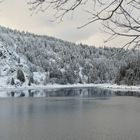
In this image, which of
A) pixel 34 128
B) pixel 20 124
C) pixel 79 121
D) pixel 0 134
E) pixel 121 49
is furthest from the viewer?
pixel 79 121

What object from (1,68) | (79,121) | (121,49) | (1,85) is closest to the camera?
(121,49)

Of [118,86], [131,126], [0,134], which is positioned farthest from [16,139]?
[118,86]

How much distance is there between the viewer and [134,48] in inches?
225

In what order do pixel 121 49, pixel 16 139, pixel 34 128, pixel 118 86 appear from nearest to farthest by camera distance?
pixel 121 49 → pixel 16 139 → pixel 34 128 → pixel 118 86

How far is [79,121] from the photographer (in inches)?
1430

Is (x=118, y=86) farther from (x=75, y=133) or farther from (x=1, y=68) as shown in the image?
(x=75, y=133)

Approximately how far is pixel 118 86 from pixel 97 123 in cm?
11443

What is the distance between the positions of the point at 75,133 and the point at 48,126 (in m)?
4.69

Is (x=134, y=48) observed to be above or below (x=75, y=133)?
above

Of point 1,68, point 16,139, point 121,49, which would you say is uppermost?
point 1,68

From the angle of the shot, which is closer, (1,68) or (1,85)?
(1,85)

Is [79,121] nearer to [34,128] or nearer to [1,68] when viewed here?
[34,128]

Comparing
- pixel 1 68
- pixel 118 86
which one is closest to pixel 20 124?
pixel 118 86

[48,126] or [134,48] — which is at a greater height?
[134,48]
